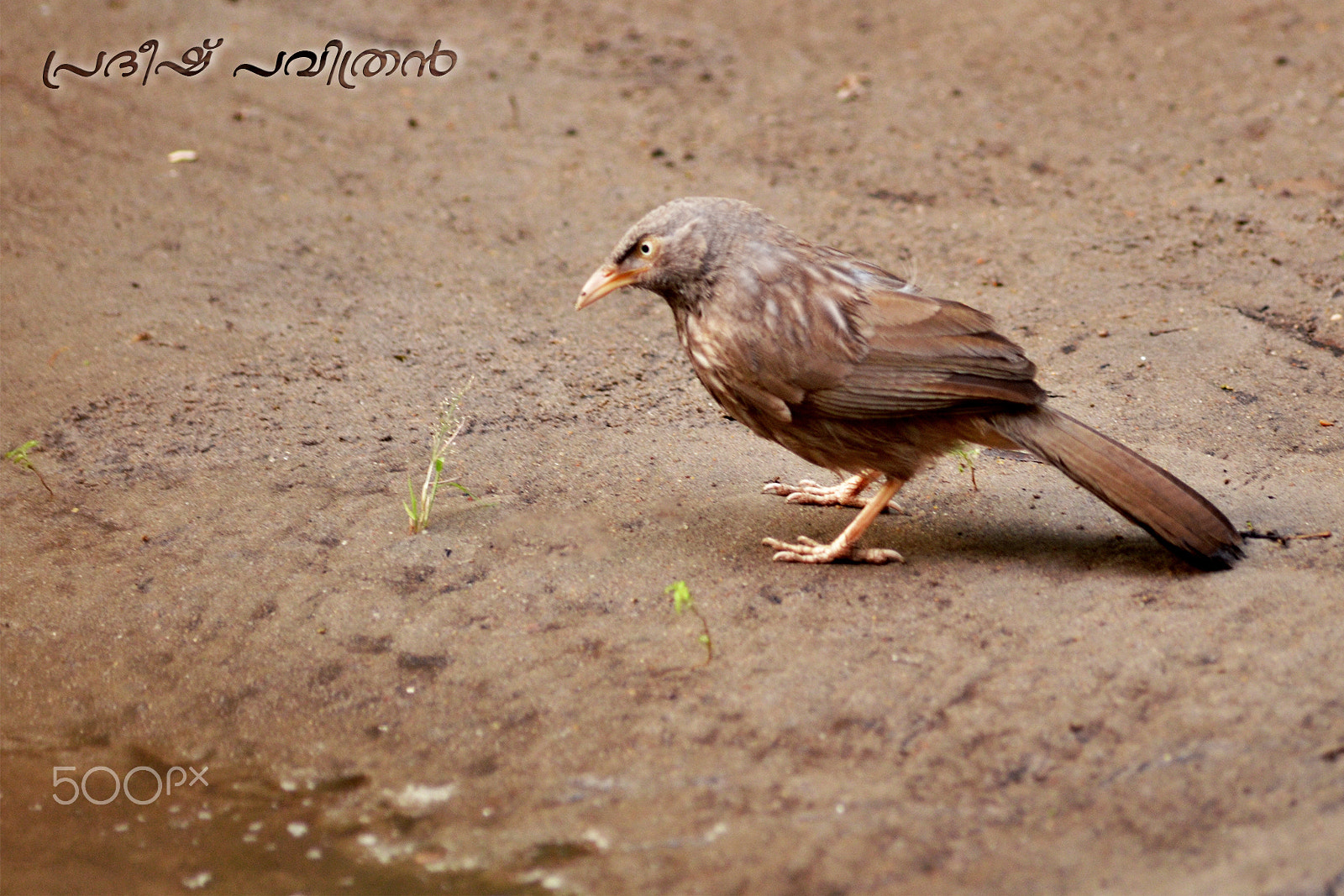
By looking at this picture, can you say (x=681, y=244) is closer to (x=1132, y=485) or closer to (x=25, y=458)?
(x=1132, y=485)

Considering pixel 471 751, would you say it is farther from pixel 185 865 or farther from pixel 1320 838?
pixel 1320 838

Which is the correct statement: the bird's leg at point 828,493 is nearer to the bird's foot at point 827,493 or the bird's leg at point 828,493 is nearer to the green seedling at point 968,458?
the bird's foot at point 827,493

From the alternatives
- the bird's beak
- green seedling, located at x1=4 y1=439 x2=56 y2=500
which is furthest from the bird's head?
green seedling, located at x1=4 y1=439 x2=56 y2=500

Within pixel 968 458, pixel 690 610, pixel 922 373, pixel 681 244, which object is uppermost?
pixel 681 244

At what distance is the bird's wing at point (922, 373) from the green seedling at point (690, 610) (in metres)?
0.88

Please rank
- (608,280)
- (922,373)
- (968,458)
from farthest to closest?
(968,458) → (608,280) → (922,373)

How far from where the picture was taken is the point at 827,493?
4.80m

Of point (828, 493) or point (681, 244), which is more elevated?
point (681, 244)

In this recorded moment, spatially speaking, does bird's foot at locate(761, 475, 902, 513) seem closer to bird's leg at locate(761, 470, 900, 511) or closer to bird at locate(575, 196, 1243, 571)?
bird's leg at locate(761, 470, 900, 511)

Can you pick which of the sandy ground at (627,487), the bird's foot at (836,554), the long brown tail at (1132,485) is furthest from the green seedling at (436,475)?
the long brown tail at (1132,485)

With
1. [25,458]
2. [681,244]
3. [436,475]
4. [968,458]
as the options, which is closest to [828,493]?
[968,458]

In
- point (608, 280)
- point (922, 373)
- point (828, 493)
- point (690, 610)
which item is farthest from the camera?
point (828, 493)

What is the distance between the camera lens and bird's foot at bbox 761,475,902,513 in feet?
15.7

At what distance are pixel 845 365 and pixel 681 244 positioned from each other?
29.7 inches
